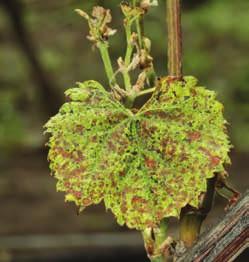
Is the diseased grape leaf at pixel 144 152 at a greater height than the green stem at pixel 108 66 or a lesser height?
lesser

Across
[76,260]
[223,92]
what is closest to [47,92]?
[223,92]

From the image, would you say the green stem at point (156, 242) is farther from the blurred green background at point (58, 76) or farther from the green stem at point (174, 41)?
the blurred green background at point (58, 76)

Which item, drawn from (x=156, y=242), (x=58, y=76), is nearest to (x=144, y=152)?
(x=156, y=242)

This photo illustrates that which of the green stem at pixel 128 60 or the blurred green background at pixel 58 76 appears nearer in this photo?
the green stem at pixel 128 60

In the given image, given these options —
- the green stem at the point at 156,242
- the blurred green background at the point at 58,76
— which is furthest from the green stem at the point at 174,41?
the blurred green background at the point at 58,76

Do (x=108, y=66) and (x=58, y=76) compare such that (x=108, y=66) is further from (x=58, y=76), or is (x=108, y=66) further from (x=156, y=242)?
(x=58, y=76)
